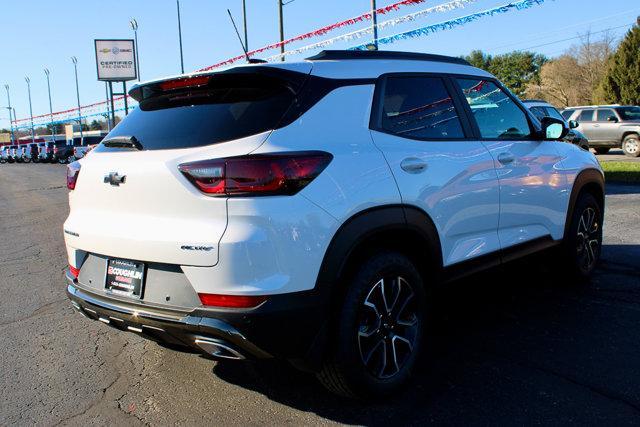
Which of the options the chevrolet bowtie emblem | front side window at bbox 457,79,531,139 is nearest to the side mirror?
front side window at bbox 457,79,531,139

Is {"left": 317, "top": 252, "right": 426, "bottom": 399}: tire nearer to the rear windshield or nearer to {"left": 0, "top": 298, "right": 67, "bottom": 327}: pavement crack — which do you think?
the rear windshield

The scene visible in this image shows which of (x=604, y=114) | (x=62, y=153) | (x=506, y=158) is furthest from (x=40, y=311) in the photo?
(x=62, y=153)

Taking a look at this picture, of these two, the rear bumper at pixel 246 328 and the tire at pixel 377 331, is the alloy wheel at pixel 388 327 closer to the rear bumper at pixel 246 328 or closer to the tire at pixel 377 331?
the tire at pixel 377 331

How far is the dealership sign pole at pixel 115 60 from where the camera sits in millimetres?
43031

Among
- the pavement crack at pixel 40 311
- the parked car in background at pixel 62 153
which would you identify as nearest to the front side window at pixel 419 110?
the pavement crack at pixel 40 311

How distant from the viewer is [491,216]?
3.93m

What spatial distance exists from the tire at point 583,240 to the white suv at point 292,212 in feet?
4.82

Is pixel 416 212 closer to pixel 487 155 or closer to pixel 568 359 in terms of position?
pixel 487 155

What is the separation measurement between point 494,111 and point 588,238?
1.80 meters

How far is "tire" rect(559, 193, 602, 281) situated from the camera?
4.96 m

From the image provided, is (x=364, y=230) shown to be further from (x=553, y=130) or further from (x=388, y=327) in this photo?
(x=553, y=130)

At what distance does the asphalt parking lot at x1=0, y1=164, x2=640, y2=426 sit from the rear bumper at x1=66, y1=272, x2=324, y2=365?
51 cm

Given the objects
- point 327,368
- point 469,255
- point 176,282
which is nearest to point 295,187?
point 176,282

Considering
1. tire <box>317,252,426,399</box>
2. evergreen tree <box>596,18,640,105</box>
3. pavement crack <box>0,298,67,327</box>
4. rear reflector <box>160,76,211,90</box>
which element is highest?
evergreen tree <box>596,18,640,105</box>
